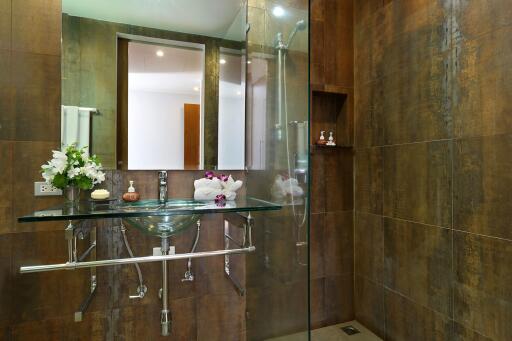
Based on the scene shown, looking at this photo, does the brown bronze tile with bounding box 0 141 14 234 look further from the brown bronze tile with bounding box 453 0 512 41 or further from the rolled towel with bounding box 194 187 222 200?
the brown bronze tile with bounding box 453 0 512 41

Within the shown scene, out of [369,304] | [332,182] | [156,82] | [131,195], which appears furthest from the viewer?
[332,182]

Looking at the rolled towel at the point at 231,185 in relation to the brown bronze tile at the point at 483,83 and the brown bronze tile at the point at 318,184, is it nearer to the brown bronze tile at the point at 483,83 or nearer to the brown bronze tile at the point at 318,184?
the brown bronze tile at the point at 318,184

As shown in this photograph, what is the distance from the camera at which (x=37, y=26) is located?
1.52 meters

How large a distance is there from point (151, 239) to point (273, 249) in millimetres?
770

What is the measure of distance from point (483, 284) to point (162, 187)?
6.05ft

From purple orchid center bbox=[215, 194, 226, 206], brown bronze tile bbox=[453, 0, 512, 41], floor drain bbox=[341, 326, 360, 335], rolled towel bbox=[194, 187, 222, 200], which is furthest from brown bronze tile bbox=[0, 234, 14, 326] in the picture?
brown bronze tile bbox=[453, 0, 512, 41]

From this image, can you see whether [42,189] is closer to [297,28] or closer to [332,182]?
[297,28]

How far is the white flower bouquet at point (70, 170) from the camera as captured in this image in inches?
54.7

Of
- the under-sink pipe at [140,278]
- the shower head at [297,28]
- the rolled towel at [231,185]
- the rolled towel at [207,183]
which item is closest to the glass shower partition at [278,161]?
the shower head at [297,28]

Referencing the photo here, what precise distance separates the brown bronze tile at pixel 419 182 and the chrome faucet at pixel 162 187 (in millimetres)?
1586

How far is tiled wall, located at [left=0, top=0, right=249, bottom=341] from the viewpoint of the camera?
1476 millimetres

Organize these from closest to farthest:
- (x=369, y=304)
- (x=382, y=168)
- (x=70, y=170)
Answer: (x=70, y=170) < (x=382, y=168) < (x=369, y=304)

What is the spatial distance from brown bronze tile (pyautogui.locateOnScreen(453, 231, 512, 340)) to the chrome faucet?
1.73 metres

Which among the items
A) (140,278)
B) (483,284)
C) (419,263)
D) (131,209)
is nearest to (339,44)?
(419,263)
